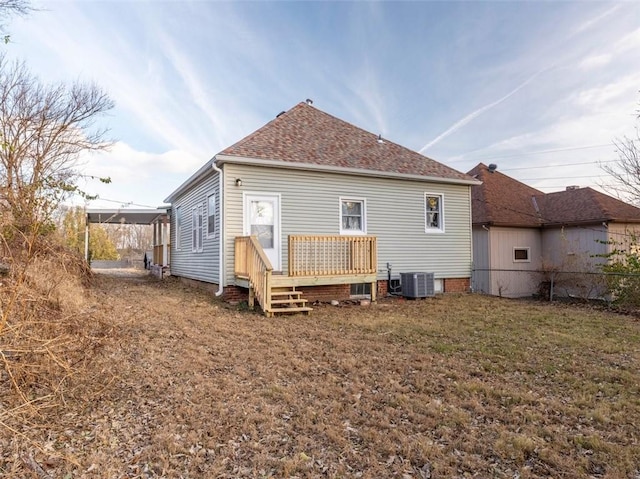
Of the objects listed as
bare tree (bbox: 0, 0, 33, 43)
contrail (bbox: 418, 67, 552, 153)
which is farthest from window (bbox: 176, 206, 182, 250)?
contrail (bbox: 418, 67, 552, 153)

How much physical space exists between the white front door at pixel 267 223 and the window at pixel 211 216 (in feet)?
3.68

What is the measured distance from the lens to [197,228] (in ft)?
39.2

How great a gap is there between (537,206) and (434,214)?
274 inches

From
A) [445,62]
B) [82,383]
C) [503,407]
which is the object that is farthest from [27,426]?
[445,62]

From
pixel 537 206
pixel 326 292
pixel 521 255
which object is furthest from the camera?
pixel 537 206

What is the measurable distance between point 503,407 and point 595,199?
46.8ft

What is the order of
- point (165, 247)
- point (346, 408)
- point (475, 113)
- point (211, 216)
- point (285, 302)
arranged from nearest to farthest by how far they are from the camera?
point (346, 408), point (285, 302), point (211, 216), point (475, 113), point (165, 247)

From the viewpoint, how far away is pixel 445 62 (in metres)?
14.1

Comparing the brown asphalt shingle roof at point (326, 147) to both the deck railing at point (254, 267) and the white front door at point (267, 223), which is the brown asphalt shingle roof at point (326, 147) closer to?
the white front door at point (267, 223)

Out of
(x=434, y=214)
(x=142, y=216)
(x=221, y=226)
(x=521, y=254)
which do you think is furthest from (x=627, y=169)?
(x=142, y=216)

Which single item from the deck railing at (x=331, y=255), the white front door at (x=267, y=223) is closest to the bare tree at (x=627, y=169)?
the deck railing at (x=331, y=255)

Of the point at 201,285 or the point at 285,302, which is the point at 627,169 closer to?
the point at 285,302

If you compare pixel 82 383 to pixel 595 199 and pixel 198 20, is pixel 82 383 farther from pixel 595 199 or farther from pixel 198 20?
pixel 595 199

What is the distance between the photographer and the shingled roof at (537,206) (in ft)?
44.9
